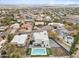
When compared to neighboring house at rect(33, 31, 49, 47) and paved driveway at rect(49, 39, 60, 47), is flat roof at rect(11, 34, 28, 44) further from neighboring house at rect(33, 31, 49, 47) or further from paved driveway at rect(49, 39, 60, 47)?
paved driveway at rect(49, 39, 60, 47)

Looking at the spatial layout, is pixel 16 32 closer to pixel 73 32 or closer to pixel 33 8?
pixel 33 8

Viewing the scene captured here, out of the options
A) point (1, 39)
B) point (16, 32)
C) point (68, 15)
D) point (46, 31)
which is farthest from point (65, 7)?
point (1, 39)

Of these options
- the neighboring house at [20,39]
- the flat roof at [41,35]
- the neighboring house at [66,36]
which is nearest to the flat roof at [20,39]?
the neighboring house at [20,39]

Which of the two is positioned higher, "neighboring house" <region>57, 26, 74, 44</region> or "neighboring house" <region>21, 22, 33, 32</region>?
"neighboring house" <region>21, 22, 33, 32</region>

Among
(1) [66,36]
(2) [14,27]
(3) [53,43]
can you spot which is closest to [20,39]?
(2) [14,27]

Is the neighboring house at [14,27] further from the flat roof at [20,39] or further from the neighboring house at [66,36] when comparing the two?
the neighboring house at [66,36]

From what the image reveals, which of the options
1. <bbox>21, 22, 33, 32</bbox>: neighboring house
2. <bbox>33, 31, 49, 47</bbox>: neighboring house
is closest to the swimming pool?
<bbox>33, 31, 49, 47</bbox>: neighboring house

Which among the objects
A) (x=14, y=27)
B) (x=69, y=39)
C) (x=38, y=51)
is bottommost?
(x=38, y=51)

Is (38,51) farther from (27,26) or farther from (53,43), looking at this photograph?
(27,26)
